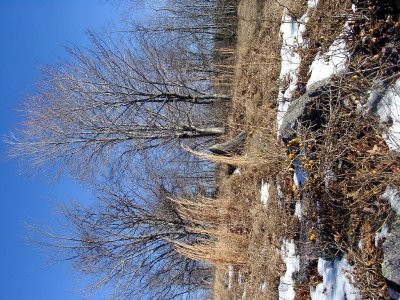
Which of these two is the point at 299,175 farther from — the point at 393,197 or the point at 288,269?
the point at 393,197

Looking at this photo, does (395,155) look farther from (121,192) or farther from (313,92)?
(121,192)

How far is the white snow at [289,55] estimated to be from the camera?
568cm

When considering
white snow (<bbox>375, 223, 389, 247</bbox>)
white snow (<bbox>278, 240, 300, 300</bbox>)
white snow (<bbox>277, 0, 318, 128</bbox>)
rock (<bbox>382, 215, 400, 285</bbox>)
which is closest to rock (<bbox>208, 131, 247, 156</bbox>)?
white snow (<bbox>277, 0, 318, 128</bbox>)

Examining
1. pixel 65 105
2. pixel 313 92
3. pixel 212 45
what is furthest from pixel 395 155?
pixel 212 45

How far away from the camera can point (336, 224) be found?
4.25 m

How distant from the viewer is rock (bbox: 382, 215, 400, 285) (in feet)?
11.2

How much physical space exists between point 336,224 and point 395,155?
90cm

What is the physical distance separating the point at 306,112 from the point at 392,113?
1.07 metres

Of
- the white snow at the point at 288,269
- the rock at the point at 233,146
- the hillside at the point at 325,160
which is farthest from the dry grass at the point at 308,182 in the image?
the rock at the point at 233,146

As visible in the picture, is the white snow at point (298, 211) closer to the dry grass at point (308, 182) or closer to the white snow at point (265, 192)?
the dry grass at point (308, 182)

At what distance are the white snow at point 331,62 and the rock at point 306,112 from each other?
11 centimetres

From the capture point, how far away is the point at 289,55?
605 centimetres

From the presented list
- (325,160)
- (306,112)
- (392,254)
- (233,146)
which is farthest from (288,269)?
(233,146)

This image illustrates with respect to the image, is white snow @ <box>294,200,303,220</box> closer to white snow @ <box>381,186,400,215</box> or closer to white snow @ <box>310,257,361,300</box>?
white snow @ <box>310,257,361,300</box>
